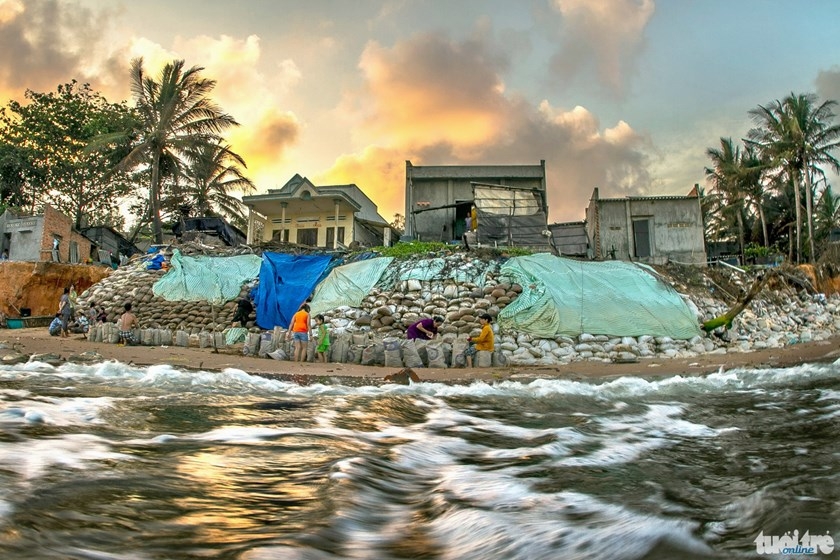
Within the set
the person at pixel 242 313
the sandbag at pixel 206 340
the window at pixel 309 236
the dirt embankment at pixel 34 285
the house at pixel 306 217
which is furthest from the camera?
the window at pixel 309 236

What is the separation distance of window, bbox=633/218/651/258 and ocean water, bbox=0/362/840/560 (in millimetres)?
16859

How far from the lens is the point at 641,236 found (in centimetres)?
2203

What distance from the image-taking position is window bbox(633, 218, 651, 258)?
21922 mm

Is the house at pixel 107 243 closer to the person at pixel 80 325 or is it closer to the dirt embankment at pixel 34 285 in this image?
the dirt embankment at pixel 34 285

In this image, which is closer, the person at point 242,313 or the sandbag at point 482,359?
the sandbag at point 482,359

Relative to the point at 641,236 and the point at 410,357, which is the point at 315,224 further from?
the point at 410,357

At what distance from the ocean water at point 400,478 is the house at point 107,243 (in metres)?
25.5

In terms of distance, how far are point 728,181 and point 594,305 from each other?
25.6m

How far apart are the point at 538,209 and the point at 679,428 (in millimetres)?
15875

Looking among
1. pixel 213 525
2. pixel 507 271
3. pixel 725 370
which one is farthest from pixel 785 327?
pixel 213 525

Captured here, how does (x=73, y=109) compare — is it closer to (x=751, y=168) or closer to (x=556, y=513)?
(x=556, y=513)

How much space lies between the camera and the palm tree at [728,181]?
105 feet

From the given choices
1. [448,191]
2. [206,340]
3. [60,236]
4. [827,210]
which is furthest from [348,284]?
[827,210]

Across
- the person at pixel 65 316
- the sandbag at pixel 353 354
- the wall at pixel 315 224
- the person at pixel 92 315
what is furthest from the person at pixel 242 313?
the wall at pixel 315 224
